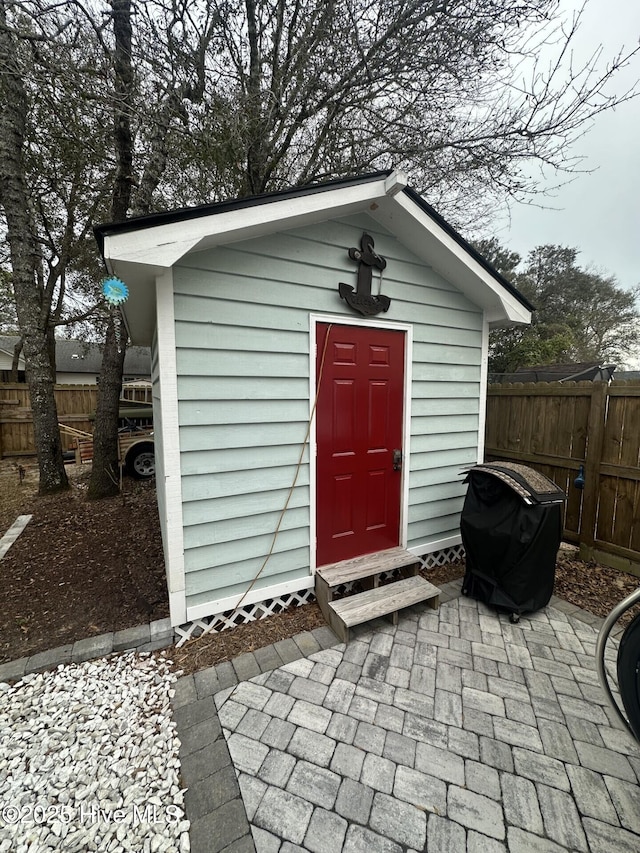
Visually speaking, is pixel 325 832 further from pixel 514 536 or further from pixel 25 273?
pixel 25 273

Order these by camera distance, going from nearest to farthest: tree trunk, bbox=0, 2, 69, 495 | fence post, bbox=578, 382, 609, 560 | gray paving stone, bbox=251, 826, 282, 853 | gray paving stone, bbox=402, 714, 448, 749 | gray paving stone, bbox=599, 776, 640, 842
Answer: gray paving stone, bbox=251, 826, 282, 853
gray paving stone, bbox=599, 776, 640, 842
gray paving stone, bbox=402, 714, 448, 749
fence post, bbox=578, 382, 609, 560
tree trunk, bbox=0, 2, 69, 495

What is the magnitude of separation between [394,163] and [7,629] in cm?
699

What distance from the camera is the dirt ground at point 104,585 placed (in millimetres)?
2491

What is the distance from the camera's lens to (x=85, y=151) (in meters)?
5.04

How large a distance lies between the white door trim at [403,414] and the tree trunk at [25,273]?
4543 mm

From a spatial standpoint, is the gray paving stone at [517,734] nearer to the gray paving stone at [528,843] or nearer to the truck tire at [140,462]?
the gray paving stone at [528,843]

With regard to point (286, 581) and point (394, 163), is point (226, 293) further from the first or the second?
point (394, 163)

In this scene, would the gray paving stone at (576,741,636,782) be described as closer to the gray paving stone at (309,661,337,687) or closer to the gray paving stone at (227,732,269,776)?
the gray paving stone at (309,661,337,687)

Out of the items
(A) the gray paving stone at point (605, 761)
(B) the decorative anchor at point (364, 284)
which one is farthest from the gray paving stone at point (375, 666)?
(B) the decorative anchor at point (364, 284)

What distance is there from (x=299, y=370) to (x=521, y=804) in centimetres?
262

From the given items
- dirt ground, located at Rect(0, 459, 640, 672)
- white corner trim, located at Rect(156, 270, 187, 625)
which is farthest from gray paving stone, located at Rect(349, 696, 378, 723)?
white corner trim, located at Rect(156, 270, 187, 625)

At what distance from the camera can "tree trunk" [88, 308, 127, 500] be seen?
5.76 m

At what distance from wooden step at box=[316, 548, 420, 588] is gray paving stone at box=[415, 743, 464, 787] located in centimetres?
111

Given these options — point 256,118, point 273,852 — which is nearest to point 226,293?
point 273,852
